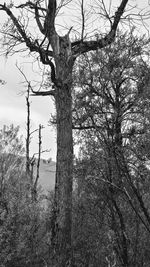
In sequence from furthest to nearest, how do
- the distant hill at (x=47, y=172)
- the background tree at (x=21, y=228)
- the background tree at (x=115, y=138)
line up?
the distant hill at (x=47, y=172), the background tree at (x=21, y=228), the background tree at (x=115, y=138)

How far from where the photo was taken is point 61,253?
702 cm

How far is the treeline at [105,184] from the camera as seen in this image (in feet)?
13.1

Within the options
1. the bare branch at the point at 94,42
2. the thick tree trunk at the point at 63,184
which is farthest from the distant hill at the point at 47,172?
the bare branch at the point at 94,42

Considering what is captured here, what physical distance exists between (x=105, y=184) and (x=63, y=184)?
92.4 inches

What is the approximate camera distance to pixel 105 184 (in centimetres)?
545

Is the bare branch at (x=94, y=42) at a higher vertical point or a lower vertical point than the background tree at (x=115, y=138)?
higher

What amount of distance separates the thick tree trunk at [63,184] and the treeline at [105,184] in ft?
0.75

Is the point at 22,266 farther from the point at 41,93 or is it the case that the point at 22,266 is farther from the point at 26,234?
the point at 41,93

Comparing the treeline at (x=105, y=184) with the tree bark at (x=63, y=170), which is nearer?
the treeline at (x=105, y=184)

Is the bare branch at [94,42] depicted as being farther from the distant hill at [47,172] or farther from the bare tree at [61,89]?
the distant hill at [47,172]

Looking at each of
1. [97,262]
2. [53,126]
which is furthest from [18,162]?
[97,262]

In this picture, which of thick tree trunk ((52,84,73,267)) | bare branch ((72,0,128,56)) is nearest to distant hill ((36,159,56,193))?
thick tree trunk ((52,84,73,267))

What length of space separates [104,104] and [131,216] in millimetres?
2471

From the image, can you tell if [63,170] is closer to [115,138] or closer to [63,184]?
[63,184]
